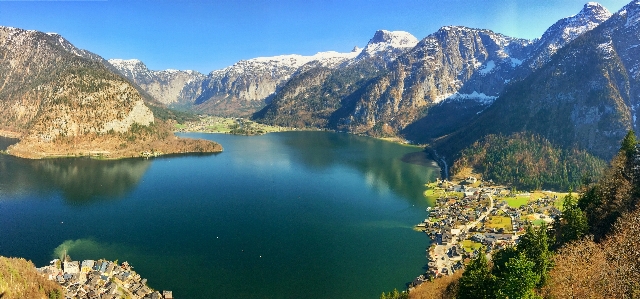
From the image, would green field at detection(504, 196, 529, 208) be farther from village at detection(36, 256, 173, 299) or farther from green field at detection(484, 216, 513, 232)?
village at detection(36, 256, 173, 299)

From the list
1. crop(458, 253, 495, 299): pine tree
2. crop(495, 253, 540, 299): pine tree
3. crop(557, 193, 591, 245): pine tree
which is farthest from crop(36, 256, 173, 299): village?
crop(557, 193, 591, 245): pine tree

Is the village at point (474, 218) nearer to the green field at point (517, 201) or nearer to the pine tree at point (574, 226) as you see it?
the green field at point (517, 201)

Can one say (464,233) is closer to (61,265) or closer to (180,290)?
(180,290)

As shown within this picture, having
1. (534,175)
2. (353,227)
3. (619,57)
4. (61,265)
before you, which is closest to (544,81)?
(619,57)

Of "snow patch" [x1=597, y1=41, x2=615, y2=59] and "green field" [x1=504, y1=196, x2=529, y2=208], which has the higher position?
"snow patch" [x1=597, y1=41, x2=615, y2=59]

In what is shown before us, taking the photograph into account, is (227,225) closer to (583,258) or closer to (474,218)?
(474,218)

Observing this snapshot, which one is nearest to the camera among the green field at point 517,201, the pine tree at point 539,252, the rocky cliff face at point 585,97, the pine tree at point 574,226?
the pine tree at point 539,252

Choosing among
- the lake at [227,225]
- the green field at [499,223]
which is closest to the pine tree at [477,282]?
the lake at [227,225]
